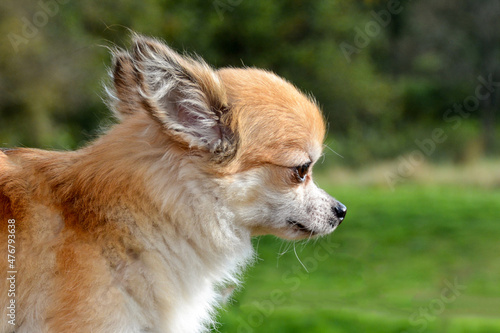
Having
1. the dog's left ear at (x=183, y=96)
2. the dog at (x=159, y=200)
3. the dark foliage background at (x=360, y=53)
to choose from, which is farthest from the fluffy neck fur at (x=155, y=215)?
the dark foliage background at (x=360, y=53)

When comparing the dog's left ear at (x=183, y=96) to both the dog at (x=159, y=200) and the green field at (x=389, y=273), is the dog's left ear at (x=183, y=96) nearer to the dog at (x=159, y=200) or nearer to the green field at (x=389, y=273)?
the dog at (x=159, y=200)

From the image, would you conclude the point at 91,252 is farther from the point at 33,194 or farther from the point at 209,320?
the point at 209,320

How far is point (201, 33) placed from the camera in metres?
27.7

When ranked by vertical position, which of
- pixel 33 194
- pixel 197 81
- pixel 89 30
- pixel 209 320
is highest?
pixel 197 81

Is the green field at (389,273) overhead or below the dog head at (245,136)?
below

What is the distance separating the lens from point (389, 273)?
12.2 metres

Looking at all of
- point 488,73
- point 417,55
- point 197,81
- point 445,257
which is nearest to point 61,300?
point 197,81

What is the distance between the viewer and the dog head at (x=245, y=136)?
3941 millimetres

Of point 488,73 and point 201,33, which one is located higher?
point 488,73

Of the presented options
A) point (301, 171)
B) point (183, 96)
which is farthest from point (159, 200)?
point (301, 171)

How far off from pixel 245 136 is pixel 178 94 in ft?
1.79

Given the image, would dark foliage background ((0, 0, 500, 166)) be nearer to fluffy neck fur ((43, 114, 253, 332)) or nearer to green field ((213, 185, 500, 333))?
green field ((213, 185, 500, 333))

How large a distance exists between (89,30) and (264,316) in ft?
58.4

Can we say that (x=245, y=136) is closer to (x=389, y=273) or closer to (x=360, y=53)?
(x=389, y=273)
